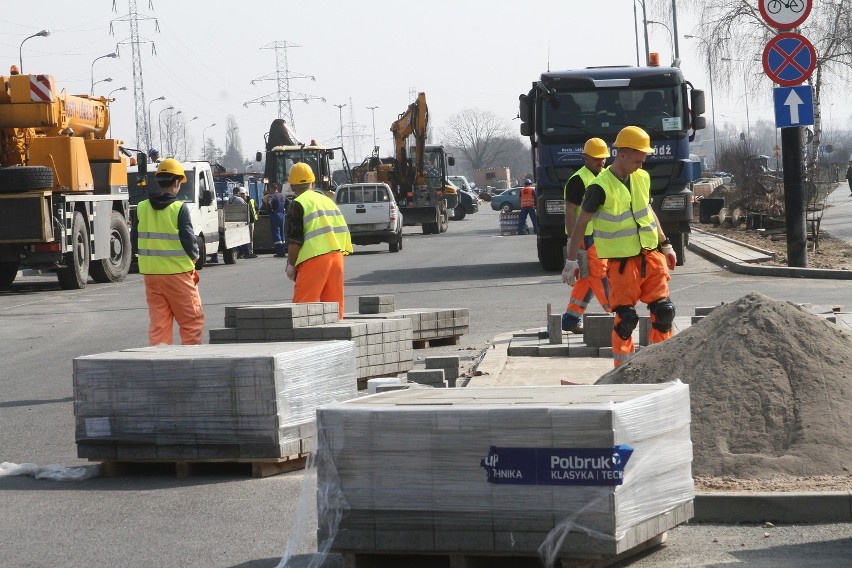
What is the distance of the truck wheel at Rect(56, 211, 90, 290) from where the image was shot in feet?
79.9

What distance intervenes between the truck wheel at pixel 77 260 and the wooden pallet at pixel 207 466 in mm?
16780

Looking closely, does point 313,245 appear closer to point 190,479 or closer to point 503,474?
point 190,479

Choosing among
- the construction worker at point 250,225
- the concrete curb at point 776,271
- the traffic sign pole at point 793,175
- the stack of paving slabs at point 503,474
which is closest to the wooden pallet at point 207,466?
the stack of paving slabs at point 503,474

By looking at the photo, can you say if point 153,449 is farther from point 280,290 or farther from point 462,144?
point 462,144

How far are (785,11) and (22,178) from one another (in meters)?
12.9

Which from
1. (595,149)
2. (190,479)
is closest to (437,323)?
(595,149)

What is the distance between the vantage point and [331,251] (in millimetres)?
11039

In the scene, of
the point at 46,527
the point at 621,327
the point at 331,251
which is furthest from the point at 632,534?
the point at 331,251

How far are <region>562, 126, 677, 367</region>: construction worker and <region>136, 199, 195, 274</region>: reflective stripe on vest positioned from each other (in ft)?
10.6

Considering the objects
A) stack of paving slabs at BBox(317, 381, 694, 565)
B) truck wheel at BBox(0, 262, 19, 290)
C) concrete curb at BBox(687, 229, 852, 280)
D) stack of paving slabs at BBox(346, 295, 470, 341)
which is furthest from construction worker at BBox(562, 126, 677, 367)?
truck wheel at BBox(0, 262, 19, 290)

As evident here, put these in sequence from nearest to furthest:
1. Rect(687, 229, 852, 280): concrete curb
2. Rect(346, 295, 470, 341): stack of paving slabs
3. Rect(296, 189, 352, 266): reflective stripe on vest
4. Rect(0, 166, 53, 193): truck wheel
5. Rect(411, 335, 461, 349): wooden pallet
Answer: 1. Rect(296, 189, 352, 266): reflective stripe on vest
2. Rect(346, 295, 470, 341): stack of paving slabs
3. Rect(411, 335, 461, 349): wooden pallet
4. Rect(687, 229, 852, 280): concrete curb
5. Rect(0, 166, 53, 193): truck wheel

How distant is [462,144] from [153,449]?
16581cm

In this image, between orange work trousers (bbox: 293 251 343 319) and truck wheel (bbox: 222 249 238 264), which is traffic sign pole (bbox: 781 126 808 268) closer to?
orange work trousers (bbox: 293 251 343 319)

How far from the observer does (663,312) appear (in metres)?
9.16
